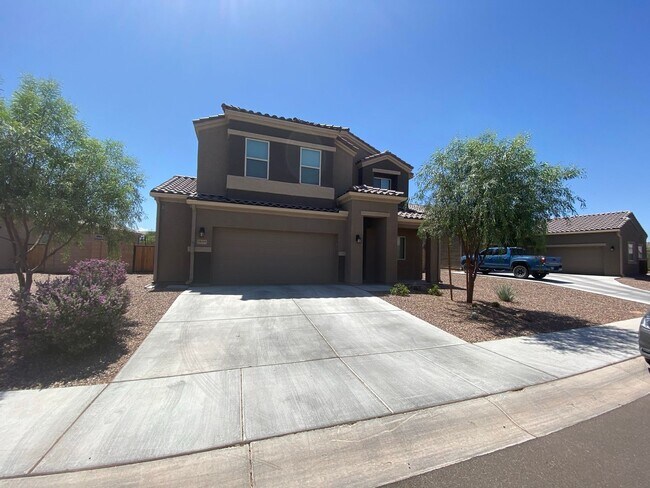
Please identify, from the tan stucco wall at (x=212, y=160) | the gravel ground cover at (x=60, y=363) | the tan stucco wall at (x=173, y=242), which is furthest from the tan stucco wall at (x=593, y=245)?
the gravel ground cover at (x=60, y=363)

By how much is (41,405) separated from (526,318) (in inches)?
413

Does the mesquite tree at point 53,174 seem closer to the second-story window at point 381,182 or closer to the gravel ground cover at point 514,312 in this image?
the gravel ground cover at point 514,312

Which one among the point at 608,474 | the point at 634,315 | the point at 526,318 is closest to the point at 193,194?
the point at 526,318

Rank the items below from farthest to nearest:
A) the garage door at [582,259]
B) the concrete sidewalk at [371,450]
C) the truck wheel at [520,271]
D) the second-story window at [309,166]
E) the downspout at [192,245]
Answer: the garage door at [582,259] < the truck wheel at [520,271] < the second-story window at [309,166] < the downspout at [192,245] < the concrete sidewalk at [371,450]

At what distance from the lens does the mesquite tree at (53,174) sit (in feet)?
19.6

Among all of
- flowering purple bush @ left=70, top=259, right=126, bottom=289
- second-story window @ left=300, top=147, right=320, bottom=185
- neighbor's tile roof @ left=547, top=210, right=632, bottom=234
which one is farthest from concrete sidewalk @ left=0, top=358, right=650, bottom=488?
neighbor's tile roof @ left=547, top=210, right=632, bottom=234

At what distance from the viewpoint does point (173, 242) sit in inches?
504

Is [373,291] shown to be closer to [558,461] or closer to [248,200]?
[248,200]

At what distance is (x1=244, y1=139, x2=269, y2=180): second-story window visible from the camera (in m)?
13.5

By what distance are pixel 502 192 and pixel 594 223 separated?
2494cm

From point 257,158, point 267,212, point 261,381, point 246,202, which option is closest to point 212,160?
point 257,158

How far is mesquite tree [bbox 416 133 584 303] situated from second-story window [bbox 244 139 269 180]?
294 inches

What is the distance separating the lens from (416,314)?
8734mm

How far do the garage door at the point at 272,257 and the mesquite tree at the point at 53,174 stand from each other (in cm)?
513
